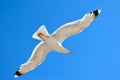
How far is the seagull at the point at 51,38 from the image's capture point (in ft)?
51.3

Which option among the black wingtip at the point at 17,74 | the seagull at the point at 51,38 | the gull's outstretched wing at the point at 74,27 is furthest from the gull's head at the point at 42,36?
the black wingtip at the point at 17,74

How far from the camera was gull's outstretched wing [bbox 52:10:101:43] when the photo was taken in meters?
15.5

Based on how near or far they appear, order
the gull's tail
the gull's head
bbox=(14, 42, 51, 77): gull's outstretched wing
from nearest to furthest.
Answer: the gull's tail < the gull's head < bbox=(14, 42, 51, 77): gull's outstretched wing

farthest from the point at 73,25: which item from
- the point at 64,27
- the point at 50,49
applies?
the point at 50,49

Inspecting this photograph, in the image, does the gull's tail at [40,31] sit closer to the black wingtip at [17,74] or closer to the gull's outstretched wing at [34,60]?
the gull's outstretched wing at [34,60]

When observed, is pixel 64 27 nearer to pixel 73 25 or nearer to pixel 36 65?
pixel 73 25

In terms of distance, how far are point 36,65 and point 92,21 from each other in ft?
10.8

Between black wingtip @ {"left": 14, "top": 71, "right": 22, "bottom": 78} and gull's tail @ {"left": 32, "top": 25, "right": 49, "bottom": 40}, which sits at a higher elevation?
gull's tail @ {"left": 32, "top": 25, "right": 49, "bottom": 40}

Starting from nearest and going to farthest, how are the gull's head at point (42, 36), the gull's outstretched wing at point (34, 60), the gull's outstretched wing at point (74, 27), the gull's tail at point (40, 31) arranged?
1. the gull's outstretched wing at point (74, 27)
2. the gull's tail at point (40, 31)
3. the gull's head at point (42, 36)
4. the gull's outstretched wing at point (34, 60)

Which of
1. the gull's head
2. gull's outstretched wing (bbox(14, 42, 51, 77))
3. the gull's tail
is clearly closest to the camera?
the gull's tail

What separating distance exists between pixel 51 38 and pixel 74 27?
44.8 inches

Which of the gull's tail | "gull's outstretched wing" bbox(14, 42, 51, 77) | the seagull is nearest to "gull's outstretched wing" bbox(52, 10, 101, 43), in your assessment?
the seagull

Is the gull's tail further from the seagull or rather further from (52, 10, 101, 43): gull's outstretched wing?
(52, 10, 101, 43): gull's outstretched wing

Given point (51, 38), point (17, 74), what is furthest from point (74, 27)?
point (17, 74)
